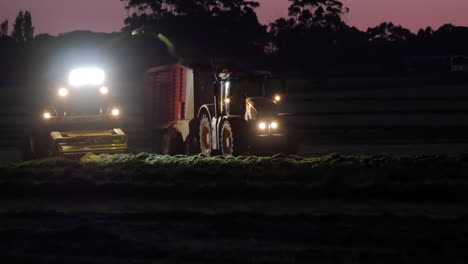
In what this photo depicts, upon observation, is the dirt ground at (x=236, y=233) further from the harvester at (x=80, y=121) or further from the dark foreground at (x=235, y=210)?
the harvester at (x=80, y=121)

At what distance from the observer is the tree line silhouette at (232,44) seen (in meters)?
56.2

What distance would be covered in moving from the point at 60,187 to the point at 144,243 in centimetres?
642

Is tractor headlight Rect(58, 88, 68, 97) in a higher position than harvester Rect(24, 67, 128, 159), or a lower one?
higher

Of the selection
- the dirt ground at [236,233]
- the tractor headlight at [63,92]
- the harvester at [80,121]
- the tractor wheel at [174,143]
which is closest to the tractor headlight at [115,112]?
the harvester at [80,121]

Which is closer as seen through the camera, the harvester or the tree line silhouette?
the harvester

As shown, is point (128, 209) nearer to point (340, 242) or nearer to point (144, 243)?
point (144, 243)

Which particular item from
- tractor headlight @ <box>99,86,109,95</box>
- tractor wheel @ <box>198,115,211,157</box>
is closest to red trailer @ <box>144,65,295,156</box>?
tractor wheel @ <box>198,115,211,157</box>

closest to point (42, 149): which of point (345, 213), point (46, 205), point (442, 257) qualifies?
point (46, 205)

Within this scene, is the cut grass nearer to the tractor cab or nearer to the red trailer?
the red trailer

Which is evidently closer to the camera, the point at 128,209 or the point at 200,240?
the point at 200,240

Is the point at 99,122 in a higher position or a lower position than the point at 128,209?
higher

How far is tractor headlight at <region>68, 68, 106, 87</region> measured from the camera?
2256 cm

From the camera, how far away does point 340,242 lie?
409 inches

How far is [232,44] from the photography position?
192ft
